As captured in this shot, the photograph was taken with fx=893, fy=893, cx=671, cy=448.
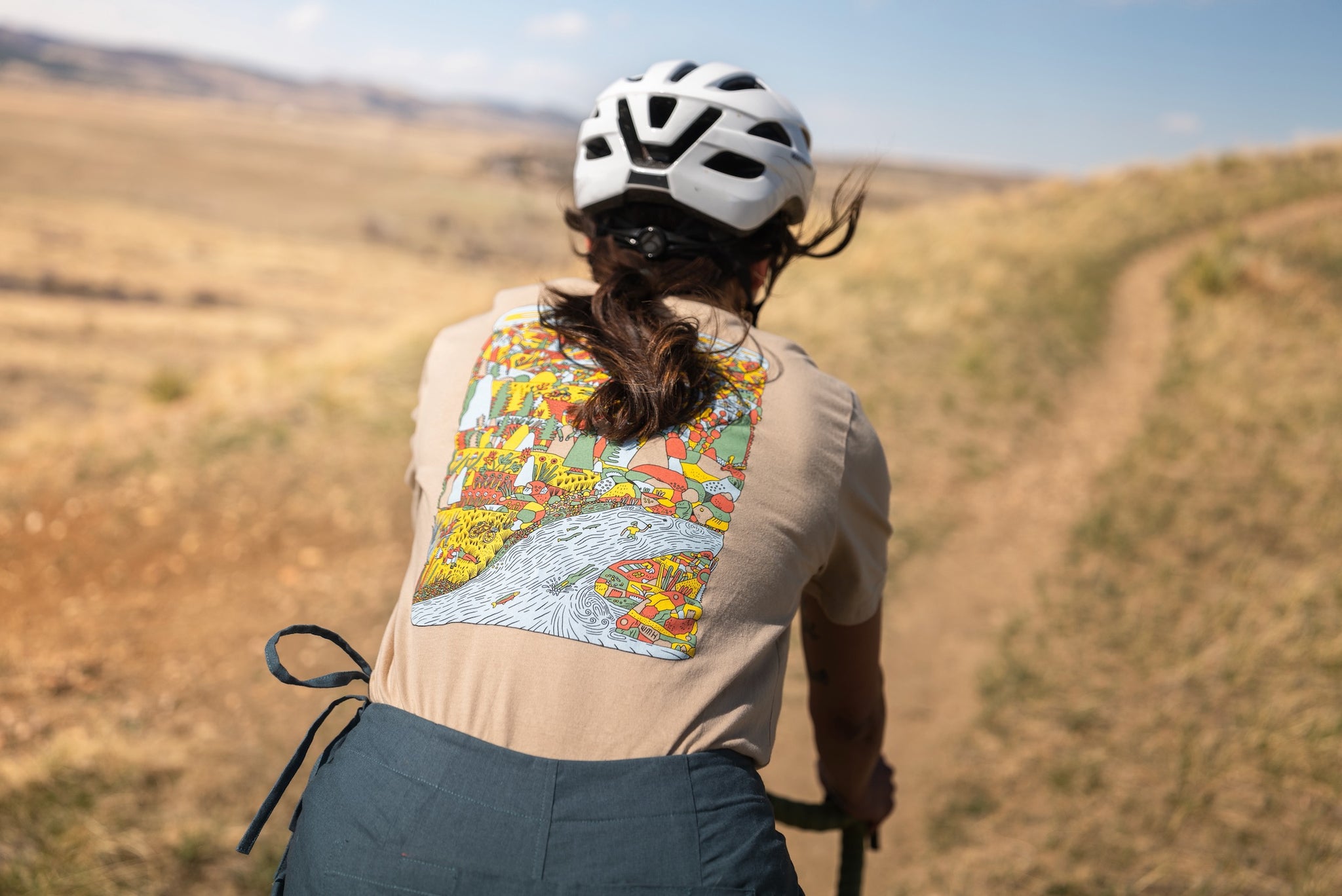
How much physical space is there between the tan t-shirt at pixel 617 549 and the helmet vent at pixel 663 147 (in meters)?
0.66

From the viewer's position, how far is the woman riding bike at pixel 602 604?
122 cm

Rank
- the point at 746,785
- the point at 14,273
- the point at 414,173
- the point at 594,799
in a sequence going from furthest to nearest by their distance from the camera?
1. the point at 414,173
2. the point at 14,273
3. the point at 746,785
4. the point at 594,799

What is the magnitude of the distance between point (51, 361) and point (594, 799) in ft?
55.8

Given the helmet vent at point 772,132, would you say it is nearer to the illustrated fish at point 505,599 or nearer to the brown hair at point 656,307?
the brown hair at point 656,307

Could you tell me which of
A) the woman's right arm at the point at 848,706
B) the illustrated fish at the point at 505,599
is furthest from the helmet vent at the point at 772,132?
the illustrated fish at the point at 505,599

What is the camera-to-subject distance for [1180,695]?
15.3 feet

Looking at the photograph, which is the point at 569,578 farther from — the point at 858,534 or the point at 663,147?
the point at 663,147

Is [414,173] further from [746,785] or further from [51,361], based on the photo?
[746,785]

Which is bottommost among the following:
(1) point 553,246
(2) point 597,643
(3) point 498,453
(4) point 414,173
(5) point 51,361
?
(5) point 51,361

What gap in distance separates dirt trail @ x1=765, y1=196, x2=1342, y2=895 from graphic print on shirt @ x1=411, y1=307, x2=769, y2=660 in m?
3.01

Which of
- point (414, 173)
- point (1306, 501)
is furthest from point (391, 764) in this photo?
point (414, 173)

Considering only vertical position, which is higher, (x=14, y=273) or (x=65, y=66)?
(x=65, y=66)

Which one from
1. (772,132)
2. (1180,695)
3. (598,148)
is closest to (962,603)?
(1180,695)

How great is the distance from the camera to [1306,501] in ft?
22.4
